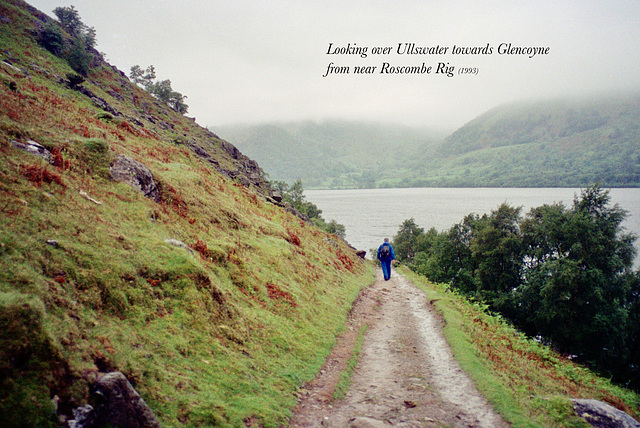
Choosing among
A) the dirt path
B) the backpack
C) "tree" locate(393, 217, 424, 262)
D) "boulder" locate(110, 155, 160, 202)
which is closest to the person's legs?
the backpack

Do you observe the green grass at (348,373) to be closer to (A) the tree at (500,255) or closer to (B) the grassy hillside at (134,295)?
(B) the grassy hillside at (134,295)

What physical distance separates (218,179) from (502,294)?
3967cm

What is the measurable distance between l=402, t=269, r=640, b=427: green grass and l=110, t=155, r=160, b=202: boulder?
17.2m

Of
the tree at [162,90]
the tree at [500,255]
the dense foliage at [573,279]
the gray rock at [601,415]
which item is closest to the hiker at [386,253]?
the dense foliage at [573,279]

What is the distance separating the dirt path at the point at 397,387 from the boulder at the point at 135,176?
12.6 m

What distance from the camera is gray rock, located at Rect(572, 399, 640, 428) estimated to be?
31.9 feet

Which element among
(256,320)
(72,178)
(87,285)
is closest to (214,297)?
(256,320)

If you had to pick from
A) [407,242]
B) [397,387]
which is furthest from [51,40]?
[407,242]

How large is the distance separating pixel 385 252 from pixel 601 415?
20.4m

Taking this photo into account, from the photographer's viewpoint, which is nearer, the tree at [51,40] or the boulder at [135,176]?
the boulder at [135,176]

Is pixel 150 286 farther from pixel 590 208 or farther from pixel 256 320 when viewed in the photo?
pixel 590 208

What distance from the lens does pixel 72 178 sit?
13.8 metres

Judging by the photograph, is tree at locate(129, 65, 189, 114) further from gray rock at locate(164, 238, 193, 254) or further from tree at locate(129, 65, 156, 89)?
gray rock at locate(164, 238, 193, 254)

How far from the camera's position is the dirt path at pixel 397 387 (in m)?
10.0
